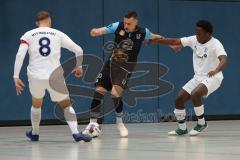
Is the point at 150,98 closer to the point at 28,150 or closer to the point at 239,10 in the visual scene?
the point at 239,10

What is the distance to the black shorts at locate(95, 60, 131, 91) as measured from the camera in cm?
1370

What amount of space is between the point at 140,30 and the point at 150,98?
5951 mm

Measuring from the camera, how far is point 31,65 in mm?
12188

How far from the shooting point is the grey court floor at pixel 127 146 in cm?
974

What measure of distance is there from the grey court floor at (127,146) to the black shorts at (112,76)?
1.04 m

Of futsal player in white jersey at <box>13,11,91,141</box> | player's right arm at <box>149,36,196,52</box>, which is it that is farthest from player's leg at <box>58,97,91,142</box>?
player's right arm at <box>149,36,196,52</box>

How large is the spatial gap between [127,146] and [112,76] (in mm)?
2591

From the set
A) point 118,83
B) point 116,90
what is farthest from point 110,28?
point 116,90

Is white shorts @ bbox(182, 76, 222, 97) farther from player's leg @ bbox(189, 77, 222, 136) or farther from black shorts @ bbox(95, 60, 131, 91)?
black shorts @ bbox(95, 60, 131, 91)

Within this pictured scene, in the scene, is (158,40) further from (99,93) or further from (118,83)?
(99,93)

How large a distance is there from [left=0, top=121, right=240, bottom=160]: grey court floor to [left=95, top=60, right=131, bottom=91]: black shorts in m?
1.04

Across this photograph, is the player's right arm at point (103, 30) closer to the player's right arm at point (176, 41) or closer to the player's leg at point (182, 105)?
the player's right arm at point (176, 41)

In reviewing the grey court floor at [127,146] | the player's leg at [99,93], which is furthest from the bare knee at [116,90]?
the grey court floor at [127,146]

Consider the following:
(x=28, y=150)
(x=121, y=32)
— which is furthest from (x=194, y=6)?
(x=28, y=150)
